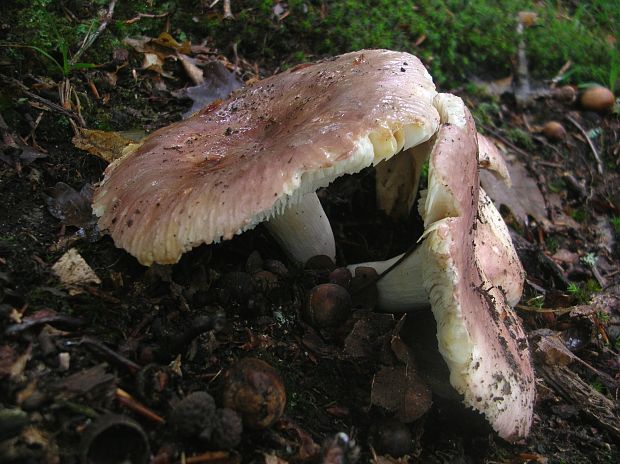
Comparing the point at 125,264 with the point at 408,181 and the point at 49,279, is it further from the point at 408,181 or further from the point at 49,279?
the point at 408,181

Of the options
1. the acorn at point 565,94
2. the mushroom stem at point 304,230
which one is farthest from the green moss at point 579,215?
the mushroom stem at point 304,230

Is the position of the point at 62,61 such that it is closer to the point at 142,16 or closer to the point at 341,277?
the point at 142,16

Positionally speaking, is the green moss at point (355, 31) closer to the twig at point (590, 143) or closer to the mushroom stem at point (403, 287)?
the twig at point (590, 143)

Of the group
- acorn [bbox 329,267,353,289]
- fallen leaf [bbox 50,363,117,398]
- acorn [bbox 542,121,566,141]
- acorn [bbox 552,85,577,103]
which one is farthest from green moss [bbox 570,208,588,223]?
fallen leaf [bbox 50,363,117,398]

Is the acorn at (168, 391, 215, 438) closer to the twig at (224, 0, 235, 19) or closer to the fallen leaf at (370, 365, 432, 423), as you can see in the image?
the fallen leaf at (370, 365, 432, 423)

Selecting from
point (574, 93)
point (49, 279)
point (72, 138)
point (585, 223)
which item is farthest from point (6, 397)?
point (574, 93)
